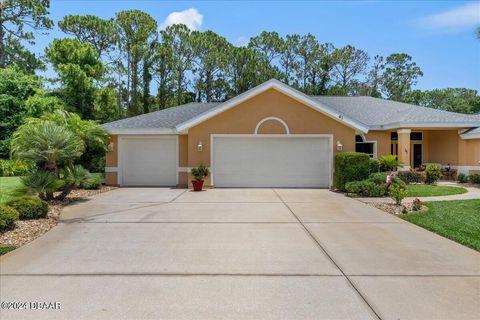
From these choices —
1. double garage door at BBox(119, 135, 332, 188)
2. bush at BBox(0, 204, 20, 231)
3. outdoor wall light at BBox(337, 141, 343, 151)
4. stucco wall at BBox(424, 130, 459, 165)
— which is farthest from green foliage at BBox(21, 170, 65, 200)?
stucco wall at BBox(424, 130, 459, 165)

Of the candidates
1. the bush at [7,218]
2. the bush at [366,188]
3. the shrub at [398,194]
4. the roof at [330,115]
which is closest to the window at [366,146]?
the roof at [330,115]

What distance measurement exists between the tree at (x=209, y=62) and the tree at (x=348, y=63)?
11329 millimetres

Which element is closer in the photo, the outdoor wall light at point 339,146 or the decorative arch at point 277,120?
the outdoor wall light at point 339,146

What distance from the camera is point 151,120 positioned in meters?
18.9

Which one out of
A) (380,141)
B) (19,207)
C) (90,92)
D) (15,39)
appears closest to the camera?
(19,207)

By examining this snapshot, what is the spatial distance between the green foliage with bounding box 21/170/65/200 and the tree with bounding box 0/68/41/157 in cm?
1597

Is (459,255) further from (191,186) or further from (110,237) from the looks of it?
(191,186)

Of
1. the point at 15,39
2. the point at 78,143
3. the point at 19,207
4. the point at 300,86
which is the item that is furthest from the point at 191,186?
the point at 15,39

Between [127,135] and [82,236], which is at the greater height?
[127,135]

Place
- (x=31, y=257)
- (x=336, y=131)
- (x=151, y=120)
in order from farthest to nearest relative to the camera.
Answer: (x=151, y=120), (x=336, y=131), (x=31, y=257)

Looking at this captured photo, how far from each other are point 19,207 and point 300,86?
31520 millimetres

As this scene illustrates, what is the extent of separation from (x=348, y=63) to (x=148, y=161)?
2800 centimetres

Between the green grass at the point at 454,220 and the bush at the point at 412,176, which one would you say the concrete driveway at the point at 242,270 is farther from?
the bush at the point at 412,176

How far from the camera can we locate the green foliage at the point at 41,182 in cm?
1084
